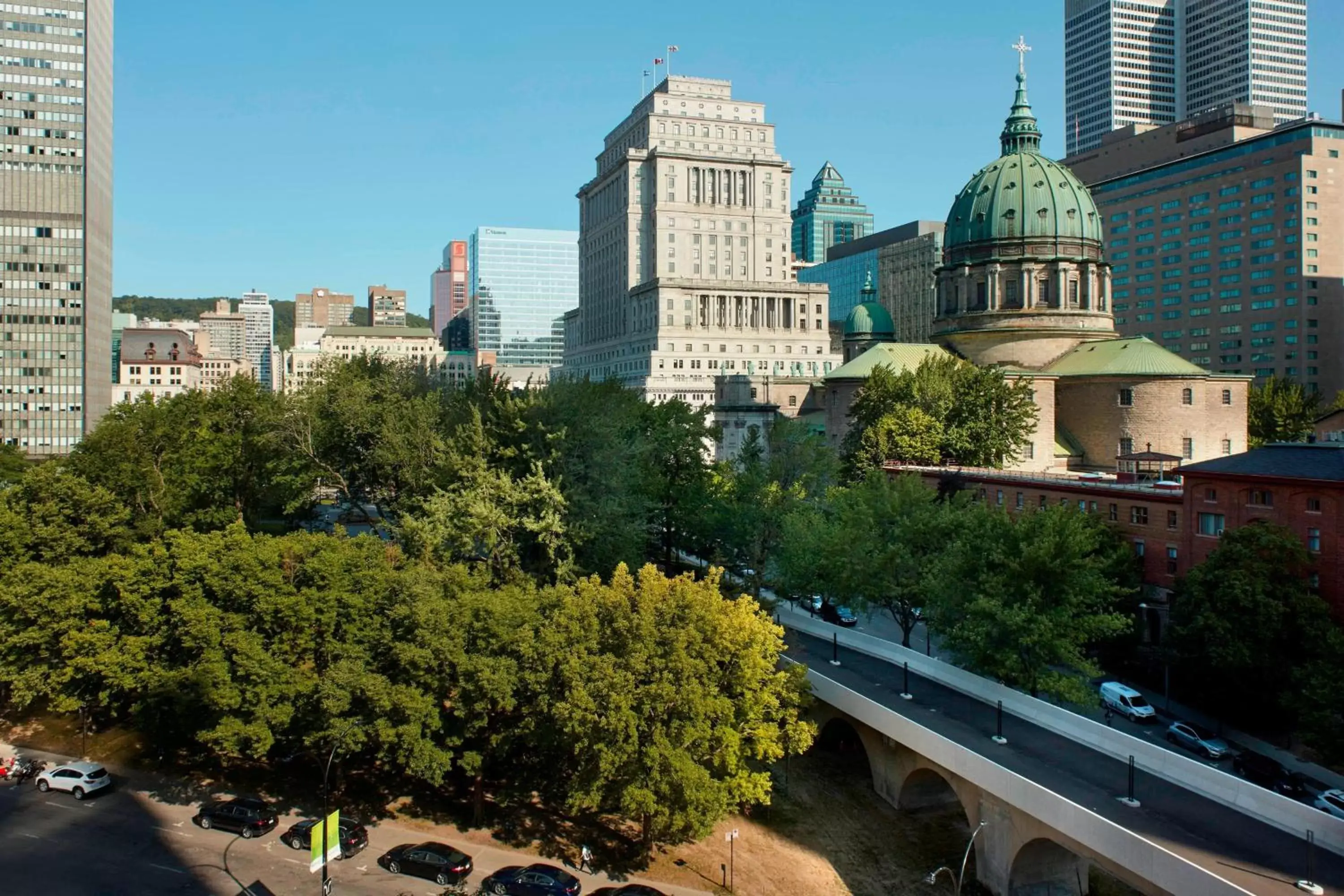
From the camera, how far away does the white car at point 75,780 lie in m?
44.2

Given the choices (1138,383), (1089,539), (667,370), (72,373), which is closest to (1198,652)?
(1089,539)

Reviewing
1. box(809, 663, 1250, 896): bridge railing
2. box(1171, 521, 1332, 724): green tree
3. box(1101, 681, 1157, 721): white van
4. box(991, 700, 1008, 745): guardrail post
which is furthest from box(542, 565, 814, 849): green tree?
box(1171, 521, 1332, 724): green tree

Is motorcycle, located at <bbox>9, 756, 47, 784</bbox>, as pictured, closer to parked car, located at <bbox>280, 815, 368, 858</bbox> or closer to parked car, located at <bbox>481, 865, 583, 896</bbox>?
parked car, located at <bbox>280, 815, 368, 858</bbox>

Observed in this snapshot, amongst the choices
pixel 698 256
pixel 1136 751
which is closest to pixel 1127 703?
pixel 1136 751

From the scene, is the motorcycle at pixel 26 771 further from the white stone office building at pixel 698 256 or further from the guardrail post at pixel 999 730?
the white stone office building at pixel 698 256

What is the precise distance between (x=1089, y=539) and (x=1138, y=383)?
43.2m

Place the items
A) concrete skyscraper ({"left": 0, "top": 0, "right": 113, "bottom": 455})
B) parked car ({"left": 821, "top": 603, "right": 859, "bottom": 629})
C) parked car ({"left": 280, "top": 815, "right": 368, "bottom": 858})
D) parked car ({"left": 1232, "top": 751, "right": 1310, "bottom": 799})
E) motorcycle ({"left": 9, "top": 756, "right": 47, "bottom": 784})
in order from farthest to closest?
concrete skyscraper ({"left": 0, "top": 0, "right": 113, "bottom": 455})
parked car ({"left": 821, "top": 603, "right": 859, "bottom": 629})
motorcycle ({"left": 9, "top": 756, "right": 47, "bottom": 784})
parked car ({"left": 1232, "top": 751, "right": 1310, "bottom": 799})
parked car ({"left": 280, "top": 815, "right": 368, "bottom": 858})

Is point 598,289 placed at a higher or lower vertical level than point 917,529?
higher

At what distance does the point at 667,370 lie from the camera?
136 m

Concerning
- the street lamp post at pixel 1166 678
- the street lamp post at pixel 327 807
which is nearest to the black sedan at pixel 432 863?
the street lamp post at pixel 327 807

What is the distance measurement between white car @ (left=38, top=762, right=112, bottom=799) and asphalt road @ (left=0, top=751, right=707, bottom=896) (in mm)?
448

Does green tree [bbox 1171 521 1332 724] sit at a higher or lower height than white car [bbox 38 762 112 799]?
higher

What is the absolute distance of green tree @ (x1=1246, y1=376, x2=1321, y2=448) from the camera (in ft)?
320

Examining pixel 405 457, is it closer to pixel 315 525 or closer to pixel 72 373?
pixel 315 525
